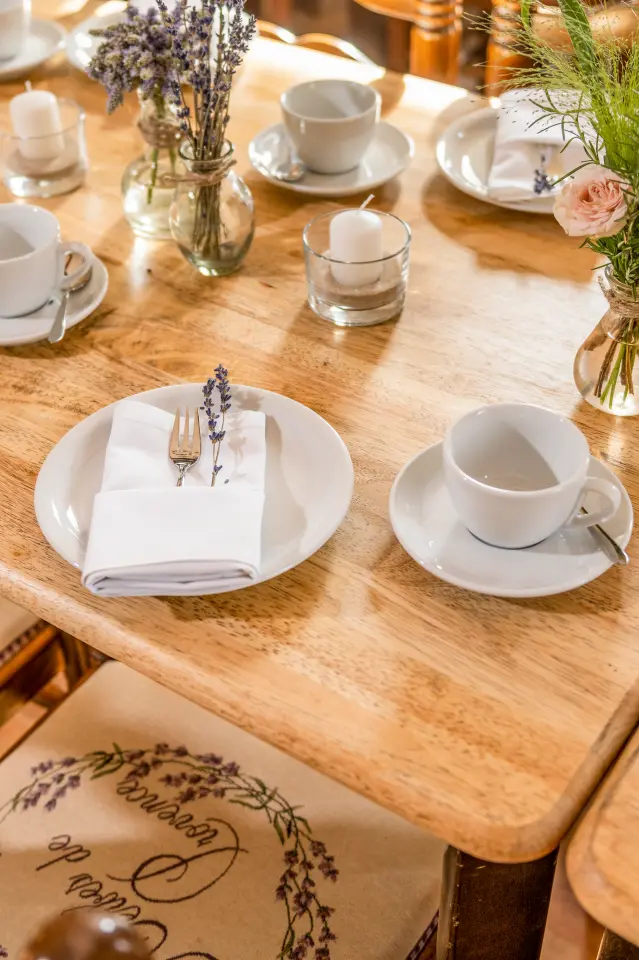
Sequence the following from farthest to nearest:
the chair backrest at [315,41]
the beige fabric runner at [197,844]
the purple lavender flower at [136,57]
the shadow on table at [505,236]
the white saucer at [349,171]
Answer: the chair backrest at [315,41]
the white saucer at [349,171]
the shadow on table at [505,236]
the purple lavender flower at [136,57]
the beige fabric runner at [197,844]

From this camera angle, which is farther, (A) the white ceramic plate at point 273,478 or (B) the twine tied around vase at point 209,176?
(B) the twine tied around vase at point 209,176

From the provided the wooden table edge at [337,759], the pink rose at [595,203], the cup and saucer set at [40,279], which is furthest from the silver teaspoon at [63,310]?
the pink rose at [595,203]

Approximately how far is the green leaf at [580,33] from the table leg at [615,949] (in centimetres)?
72

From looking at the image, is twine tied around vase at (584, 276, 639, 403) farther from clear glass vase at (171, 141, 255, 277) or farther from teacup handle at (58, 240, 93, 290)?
teacup handle at (58, 240, 93, 290)

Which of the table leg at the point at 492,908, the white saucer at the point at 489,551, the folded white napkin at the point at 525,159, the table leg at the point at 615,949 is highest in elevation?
the folded white napkin at the point at 525,159

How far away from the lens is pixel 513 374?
108cm

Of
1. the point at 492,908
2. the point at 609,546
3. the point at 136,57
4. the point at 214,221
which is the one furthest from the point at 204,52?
the point at 492,908

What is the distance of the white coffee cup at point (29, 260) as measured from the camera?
109 centimetres

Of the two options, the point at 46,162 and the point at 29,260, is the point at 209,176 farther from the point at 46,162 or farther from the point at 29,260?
the point at 46,162

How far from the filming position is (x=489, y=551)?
86cm

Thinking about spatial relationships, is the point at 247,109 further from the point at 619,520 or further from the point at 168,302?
the point at 619,520

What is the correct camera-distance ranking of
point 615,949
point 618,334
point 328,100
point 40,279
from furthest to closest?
point 328,100 < point 40,279 < point 618,334 < point 615,949

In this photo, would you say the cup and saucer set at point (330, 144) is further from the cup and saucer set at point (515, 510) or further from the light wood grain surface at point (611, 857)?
the light wood grain surface at point (611, 857)

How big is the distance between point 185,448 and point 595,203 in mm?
428
